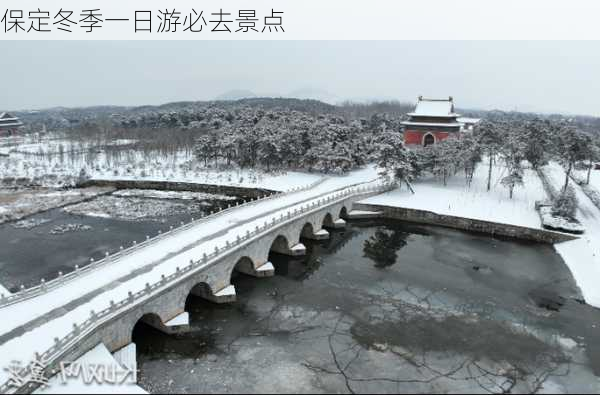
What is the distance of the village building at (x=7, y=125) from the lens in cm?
11625

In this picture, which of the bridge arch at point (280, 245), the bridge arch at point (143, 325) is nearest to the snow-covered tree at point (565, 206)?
the bridge arch at point (280, 245)

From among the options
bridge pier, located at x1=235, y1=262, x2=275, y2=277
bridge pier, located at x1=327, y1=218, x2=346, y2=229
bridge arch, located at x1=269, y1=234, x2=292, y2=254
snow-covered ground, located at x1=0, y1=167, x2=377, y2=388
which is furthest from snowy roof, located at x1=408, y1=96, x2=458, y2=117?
bridge pier, located at x1=235, y1=262, x2=275, y2=277

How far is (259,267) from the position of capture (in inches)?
1283

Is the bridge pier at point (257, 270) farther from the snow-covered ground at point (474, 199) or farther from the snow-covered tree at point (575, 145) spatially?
the snow-covered tree at point (575, 145)

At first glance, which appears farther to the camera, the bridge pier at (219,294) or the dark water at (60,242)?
the dark water at (60,242)

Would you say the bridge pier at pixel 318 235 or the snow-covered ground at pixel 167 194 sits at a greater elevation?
the snow-covered ground at pixel 167 194

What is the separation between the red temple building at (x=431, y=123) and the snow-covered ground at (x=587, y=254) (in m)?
25.8

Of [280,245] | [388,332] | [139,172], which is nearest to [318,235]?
[280,245]

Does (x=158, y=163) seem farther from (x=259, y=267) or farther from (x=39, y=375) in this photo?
(x=39, y=375)

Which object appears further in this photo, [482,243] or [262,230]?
[482,243]

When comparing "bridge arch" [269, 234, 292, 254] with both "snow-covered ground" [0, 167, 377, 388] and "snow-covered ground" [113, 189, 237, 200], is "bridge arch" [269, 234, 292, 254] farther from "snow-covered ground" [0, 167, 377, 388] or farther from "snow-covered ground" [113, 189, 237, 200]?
"snow-covered ground" [113, 189, 237, 200]

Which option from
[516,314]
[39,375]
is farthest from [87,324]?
[516,314]

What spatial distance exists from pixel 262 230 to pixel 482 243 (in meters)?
22.1

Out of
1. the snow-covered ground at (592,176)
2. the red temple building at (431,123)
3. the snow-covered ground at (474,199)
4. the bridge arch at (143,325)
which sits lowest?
the bridge arch at (143,325)
